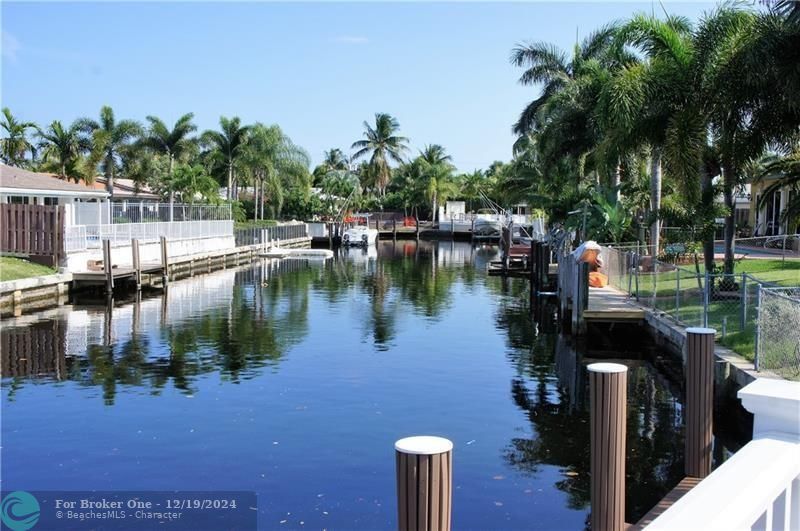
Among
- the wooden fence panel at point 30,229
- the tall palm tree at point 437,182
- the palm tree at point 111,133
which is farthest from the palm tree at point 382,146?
the wooden fence panel at point 30,229

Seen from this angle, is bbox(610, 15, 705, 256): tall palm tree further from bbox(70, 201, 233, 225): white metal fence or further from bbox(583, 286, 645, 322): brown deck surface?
bbox(70, 201, 233, 225): white metal fence

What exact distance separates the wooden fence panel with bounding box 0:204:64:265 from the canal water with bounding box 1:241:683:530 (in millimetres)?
4845

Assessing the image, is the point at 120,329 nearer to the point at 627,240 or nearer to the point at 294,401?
the point at 294,401

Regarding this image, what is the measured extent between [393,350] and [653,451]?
9.84 metres

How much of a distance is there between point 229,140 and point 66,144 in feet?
42.9

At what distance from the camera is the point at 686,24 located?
2548cm

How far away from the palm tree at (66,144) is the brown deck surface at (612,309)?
158 ft

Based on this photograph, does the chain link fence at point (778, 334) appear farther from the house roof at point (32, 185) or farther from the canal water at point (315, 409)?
the house roof at point (32, 185)

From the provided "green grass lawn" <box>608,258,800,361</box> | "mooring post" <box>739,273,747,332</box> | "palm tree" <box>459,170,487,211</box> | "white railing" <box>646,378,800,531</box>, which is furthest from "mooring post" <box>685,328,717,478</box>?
"palm tree" <box>459,170,487,211</box>

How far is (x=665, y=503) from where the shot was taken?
28.2 ft

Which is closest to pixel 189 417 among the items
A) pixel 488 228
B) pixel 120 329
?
pixel 120 329

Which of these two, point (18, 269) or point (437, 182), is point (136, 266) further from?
point (437, 182)

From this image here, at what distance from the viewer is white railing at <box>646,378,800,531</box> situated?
3.02 metres

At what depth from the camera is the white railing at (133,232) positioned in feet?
109
